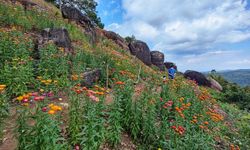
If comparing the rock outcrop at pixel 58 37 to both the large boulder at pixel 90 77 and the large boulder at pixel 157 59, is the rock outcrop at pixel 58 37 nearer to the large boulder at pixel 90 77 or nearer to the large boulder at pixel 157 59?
the large boulder at pixel 90 77

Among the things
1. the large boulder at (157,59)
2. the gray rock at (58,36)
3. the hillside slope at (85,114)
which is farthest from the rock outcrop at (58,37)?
the large boulder at (157,59)

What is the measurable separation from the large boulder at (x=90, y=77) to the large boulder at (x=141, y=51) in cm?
1866

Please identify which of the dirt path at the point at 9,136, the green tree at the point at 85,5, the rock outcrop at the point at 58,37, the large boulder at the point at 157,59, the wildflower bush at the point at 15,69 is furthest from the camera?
the green tree at the point at 85,5

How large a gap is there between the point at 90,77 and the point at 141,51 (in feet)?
66.7

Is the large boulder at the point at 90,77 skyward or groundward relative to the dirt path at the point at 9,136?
skyward

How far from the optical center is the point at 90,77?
8.79 meters

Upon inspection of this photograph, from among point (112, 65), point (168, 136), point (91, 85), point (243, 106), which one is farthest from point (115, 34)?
point (168, 136)

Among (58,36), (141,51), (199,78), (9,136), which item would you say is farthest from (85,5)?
(9,136)

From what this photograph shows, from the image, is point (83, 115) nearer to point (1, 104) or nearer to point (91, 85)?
point (1, 104)

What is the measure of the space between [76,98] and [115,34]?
23.9 m

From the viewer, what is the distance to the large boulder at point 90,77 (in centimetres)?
846

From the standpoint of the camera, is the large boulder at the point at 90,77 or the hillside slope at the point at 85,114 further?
the large boulder at the point at 90,77

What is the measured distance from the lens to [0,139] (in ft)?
14.5

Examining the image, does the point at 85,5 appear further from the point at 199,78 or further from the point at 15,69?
the point at 15,69
